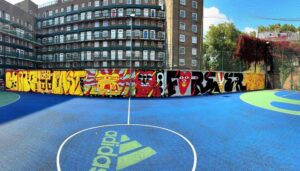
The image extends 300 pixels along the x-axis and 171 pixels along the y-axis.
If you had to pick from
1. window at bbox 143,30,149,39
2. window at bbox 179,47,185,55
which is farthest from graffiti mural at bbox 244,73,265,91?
window at bbox 143,30,149,39

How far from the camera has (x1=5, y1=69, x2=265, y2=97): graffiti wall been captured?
20.5 m

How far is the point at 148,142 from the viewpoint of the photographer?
7301mm

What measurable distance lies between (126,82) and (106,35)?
37940 millimetres

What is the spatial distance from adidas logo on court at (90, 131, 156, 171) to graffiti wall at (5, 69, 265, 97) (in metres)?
13.1

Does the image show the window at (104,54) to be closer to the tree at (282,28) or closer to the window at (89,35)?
the window at (89,35)

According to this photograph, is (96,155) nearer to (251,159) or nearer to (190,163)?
(190,163)

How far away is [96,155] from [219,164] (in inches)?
149

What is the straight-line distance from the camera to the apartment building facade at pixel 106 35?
46531 mm

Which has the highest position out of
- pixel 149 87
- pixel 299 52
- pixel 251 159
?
pixel 299 52

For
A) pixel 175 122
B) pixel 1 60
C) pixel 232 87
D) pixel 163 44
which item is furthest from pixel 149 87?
pixel 1 60

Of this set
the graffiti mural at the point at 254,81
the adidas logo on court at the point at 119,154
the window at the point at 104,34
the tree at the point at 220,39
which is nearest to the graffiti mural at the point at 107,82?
the adidas logo on court at the point at 119,154

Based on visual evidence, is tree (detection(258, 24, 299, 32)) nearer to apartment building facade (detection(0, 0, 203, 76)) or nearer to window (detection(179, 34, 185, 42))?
apartment building facade (detection(0, 0, 203, 76))

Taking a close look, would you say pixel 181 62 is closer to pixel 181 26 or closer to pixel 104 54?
pixel 181 26

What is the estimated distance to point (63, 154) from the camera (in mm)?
6145
